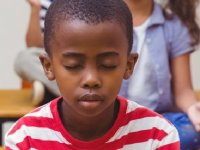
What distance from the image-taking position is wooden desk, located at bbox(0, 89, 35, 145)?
1.73m

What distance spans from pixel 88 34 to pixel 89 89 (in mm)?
87

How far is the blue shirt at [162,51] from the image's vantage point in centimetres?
164

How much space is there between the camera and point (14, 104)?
1849 mm

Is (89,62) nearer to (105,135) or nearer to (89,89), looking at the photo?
(89,89)

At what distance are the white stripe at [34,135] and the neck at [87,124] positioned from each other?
3 centimetres

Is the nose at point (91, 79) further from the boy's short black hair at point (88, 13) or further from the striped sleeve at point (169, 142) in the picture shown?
the striped sleeve at point (169, 142)

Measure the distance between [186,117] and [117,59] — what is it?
805 millimetres

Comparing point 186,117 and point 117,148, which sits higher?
point 117,148

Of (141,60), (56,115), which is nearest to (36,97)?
(141,60)

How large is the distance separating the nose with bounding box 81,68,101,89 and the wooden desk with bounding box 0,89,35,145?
937 mm

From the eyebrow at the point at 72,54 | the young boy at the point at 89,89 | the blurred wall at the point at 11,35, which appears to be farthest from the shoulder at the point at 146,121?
the blurred wall at the point at 11,35

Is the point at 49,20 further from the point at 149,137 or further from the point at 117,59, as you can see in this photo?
the point at 149,137

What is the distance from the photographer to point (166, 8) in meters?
1.76

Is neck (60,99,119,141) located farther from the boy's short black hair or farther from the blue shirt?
the blue shirt
